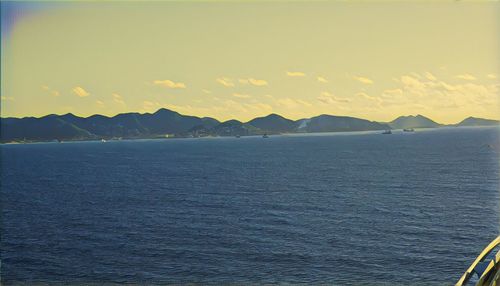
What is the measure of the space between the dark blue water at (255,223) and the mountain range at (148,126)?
815 centimetres

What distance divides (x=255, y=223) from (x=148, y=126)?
33347mm

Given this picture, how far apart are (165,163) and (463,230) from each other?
95.9 feet

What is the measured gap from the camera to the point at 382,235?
18.2m

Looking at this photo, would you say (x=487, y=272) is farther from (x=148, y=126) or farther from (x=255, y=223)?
(x=148, y=126)

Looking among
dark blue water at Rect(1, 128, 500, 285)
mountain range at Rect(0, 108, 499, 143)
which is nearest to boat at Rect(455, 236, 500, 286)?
dark blue water at Rect(1, 128, 500, 285)

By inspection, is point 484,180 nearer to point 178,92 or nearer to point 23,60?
point 178,92

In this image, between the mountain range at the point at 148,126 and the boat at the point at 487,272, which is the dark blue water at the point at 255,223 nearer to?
the mountain range at the point at 148,126

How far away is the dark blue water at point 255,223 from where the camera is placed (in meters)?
15.1

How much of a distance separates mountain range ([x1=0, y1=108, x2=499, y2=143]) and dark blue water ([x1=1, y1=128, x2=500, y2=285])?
321 inches

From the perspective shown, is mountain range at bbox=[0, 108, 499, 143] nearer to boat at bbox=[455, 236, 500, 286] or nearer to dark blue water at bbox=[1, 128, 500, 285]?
dark blue water at bbox=[1, 128, 500, 285]

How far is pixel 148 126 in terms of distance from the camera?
5159 centimetres

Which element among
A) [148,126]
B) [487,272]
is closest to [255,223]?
[487,272]

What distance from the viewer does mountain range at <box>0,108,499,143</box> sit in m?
44.6

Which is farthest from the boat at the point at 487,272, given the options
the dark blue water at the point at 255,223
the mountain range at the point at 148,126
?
the mountain range at the point at 148,126
